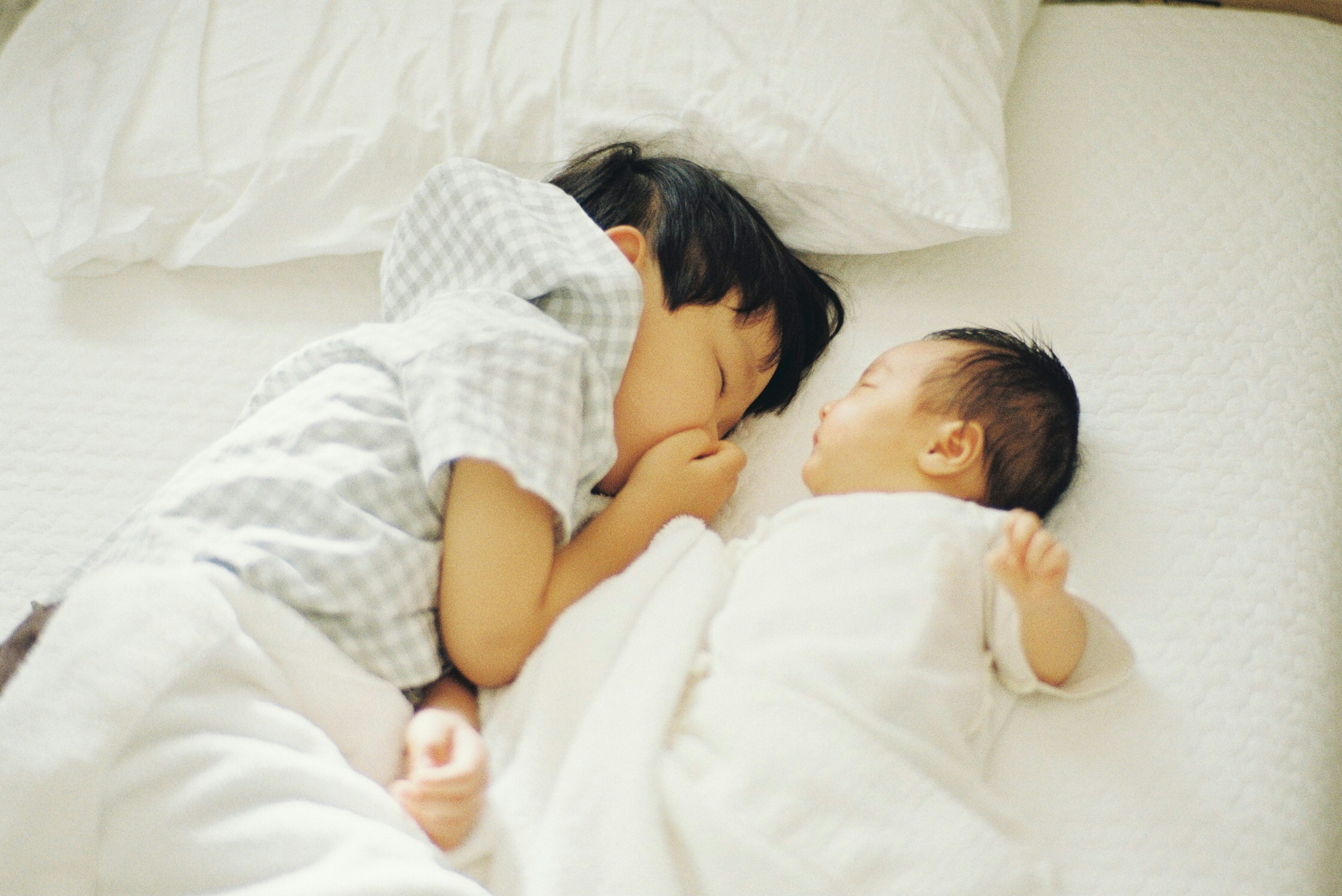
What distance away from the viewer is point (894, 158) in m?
1.03

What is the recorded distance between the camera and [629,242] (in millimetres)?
967

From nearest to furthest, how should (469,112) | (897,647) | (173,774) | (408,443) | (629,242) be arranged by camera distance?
1. (173,774)
2. (897,647)
3. (408,443)
4. (629,242)
5. (469,112)

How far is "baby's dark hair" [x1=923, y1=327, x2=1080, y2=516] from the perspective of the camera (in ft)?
2.77

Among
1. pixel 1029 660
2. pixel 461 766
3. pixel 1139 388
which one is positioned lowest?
pixel 461 766

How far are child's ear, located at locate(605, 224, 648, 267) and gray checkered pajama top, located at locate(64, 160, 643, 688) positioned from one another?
0.16ft

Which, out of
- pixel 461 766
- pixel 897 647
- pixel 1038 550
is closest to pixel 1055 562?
pixel 1038 550

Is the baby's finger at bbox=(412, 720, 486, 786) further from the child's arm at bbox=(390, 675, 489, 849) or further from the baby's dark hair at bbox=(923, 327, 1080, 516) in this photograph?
the baby's dark hair at bbox=(923, 327, 1080, 516)

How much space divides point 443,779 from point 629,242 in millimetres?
534

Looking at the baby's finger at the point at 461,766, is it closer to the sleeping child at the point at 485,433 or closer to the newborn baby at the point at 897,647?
the sleeping child at the point at 485,433

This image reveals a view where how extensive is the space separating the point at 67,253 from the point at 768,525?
0.93m

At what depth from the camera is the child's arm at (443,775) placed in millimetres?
702

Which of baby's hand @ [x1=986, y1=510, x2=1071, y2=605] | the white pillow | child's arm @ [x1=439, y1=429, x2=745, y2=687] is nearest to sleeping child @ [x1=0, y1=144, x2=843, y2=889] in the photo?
child's arm @ [x1=439, y1=429, x2=745, y2=687]

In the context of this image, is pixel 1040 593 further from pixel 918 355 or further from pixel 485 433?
pixel 485 433

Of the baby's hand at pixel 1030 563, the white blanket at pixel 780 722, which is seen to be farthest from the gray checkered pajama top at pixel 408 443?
the baby's hand at pixel 1030 563
